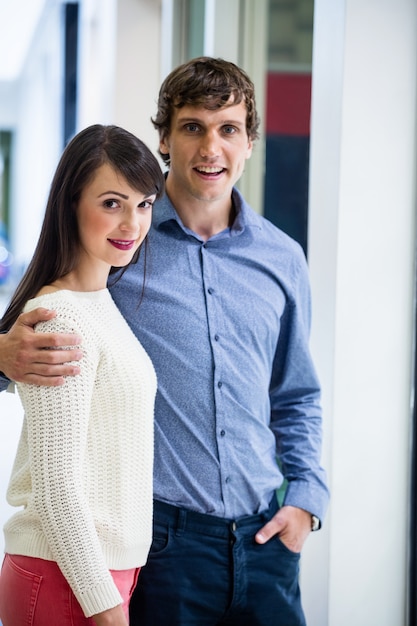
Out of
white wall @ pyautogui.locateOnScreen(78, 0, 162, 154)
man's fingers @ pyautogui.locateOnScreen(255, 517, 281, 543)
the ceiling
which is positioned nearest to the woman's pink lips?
man's fingers @ pyautogui.locateOnScreen(255, 517, 281, 543)

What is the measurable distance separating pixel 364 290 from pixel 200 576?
29.0 inches

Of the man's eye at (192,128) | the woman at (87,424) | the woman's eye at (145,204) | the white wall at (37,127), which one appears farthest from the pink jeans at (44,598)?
the white wall at (37,127)

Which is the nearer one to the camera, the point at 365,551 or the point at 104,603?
the point at 104,603

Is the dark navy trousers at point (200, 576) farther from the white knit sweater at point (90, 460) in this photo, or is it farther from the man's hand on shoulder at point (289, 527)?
the white knit sweater at point (90, 460)

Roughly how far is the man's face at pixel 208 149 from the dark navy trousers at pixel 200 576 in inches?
25.5

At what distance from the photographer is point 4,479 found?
4113mm

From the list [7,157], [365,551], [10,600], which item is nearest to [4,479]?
[365,551]

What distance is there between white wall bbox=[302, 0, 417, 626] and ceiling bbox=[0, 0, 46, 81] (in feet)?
23.4

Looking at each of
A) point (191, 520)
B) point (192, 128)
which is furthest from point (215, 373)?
point (192, 128)

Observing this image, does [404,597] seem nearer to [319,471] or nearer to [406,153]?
[319,471]

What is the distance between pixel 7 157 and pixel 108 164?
16.6 metres

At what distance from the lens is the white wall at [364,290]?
6.15ft

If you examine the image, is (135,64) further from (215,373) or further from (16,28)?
(16,28)

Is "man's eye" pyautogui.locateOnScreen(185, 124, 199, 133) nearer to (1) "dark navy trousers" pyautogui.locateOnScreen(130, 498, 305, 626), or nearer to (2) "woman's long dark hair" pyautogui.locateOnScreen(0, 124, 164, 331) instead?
(2) "woman's long dark hair" pyautogui.locateOnScreen(0, 124, 164, 331)
